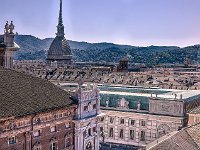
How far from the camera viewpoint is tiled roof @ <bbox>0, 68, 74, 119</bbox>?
4119 cm

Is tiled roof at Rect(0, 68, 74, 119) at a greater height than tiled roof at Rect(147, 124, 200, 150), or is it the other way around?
tiled roof at Rect(0, 68, 74, 119)

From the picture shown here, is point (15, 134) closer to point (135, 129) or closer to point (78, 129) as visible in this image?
point (78, 129)

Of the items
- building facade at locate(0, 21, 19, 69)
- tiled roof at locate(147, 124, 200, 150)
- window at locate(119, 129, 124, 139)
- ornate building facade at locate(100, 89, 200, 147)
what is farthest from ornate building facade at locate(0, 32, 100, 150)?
window at locate(119, 129, 124, 139)

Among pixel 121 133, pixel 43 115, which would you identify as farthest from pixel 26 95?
pixel 121 133

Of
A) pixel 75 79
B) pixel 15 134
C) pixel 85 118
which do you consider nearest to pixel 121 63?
pixel 75 79

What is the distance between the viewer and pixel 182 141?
5028 cm

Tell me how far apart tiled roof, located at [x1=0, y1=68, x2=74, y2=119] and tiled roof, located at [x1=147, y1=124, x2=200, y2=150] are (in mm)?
11002

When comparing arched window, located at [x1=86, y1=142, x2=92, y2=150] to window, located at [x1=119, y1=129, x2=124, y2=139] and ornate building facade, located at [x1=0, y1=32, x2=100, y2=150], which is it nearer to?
ornate building facade, located at [x1=0, y1=32, x2=100, y2=150]

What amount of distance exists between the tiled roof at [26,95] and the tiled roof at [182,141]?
36.1ft

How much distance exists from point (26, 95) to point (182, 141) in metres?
18.7

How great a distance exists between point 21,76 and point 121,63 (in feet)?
428

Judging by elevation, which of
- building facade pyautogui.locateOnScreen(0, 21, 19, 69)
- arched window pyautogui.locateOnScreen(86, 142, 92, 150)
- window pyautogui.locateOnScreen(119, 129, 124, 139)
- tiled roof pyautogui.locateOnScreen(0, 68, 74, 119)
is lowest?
window pyautogui.locateOnScreen(119, 129, 124, 139)

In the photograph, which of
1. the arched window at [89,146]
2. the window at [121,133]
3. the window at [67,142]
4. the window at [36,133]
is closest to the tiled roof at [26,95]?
the window at [36,133]

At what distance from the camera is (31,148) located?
43062 mm
